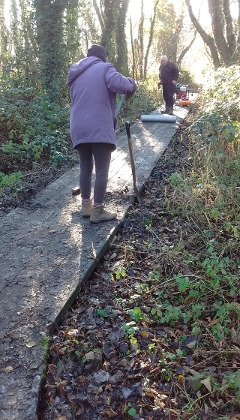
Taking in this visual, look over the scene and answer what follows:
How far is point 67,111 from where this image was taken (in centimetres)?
961

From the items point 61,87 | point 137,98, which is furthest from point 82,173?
point 137,98

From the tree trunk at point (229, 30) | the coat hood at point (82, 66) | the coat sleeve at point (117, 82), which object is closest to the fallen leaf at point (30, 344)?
the coat sleeve at point (117, 82)

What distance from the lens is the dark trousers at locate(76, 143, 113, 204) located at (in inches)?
169

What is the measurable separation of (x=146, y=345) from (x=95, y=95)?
2.65 metres

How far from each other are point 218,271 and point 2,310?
2.08 meters

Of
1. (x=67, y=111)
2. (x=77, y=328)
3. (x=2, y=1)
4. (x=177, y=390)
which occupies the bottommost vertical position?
(x=177, y=390)

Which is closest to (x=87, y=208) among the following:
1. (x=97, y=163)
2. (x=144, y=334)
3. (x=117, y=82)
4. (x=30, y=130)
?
(x=97, y=163)

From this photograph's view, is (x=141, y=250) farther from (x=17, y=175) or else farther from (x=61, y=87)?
(x=61, y=87)

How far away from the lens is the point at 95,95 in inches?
162

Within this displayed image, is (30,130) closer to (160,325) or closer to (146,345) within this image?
(160,325)

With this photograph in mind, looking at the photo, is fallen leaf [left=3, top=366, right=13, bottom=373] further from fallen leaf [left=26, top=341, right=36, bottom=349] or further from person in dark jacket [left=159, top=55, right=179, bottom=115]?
person in dark jacket [left=159, top=55, right=179, bottom=115]

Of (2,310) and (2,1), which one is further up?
(2,1)

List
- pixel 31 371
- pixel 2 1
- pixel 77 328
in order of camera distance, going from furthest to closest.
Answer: pixel 2 1, pixel 77 328, pixel 31 371

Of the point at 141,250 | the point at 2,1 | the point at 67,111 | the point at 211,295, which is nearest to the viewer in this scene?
the point at 211,295
